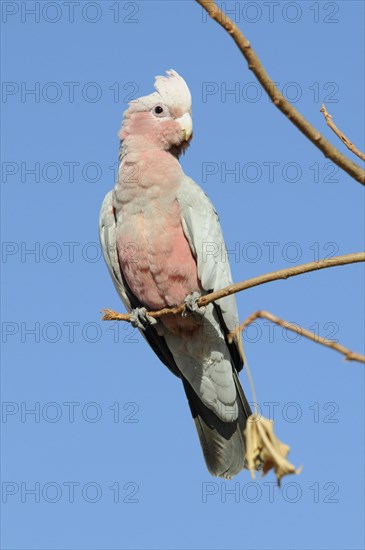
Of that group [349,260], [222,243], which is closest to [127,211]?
[222,243]

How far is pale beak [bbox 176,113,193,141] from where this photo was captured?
26.6 feet

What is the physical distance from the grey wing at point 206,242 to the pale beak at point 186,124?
1.44ft

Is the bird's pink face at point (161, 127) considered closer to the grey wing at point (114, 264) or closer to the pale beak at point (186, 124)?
the pale beak at point (186, 124)

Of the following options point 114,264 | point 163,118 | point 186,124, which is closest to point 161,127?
point 163,118

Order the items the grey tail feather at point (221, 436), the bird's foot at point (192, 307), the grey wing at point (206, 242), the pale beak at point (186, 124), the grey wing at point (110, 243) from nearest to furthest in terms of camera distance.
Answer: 1. the bird's foot at point (192, 307)
2. the grey wing at point (206, 242)
3. the pale beak at point (186, 124)
4. the grey wing at point (110, 243)
5. the grey tail feather at point (221, 436)

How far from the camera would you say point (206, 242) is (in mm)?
8031

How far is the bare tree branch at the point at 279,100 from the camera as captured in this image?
122 inches

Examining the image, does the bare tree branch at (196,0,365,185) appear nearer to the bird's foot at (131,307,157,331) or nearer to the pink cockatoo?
the pink cockatoo

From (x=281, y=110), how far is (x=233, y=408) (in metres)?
5.91

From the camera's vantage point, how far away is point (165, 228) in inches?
314

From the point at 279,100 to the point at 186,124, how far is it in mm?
4934

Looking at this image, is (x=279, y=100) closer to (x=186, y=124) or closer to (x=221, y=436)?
(x=186, y=124)

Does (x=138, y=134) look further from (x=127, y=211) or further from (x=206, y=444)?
(x=206, y=444)

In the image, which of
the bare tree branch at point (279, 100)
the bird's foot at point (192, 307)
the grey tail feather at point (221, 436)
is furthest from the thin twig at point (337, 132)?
the grey tail feather at point (221, 436)
